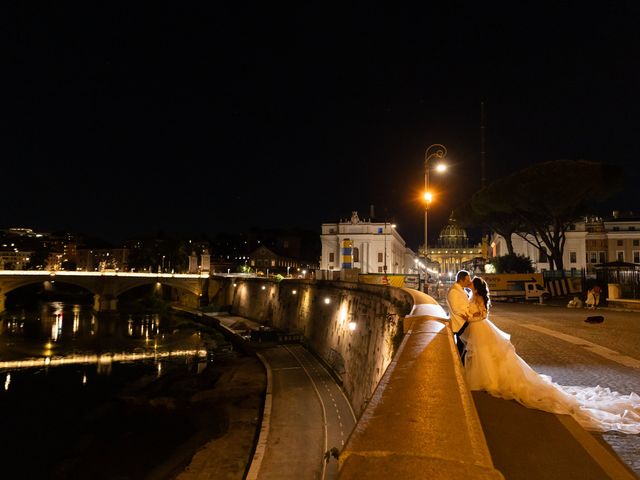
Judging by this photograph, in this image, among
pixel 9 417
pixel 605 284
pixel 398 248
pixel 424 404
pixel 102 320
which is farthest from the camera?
pixel 398 248

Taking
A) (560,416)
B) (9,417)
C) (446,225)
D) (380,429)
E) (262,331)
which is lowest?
(9,417)

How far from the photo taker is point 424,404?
2.93m

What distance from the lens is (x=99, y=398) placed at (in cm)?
2362

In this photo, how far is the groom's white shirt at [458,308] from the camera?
6.29 metres

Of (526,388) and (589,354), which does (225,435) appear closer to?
(589,354)

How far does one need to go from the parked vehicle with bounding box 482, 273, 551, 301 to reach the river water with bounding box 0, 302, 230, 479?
1900 cm

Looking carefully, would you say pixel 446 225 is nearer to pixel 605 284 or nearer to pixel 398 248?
pixel 398 248

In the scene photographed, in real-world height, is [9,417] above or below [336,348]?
below

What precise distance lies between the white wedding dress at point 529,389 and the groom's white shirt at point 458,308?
0.39ft

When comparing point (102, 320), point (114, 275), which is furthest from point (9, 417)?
point (114, 275)

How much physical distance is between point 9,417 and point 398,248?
244ft

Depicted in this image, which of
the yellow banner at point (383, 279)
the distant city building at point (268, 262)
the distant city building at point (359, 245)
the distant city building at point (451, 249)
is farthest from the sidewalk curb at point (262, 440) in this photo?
the distant city building at point (451, 249)

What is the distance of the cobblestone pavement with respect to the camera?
4332 millimetres

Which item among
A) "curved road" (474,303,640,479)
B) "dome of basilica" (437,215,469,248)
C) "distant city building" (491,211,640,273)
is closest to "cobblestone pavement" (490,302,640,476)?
"curved road" (474,303,640,479)
